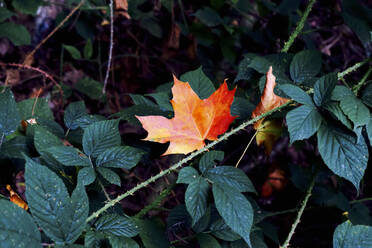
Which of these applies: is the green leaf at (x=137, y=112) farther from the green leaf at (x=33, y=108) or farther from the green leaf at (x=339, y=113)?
the green leaf at (x=339, y=113)

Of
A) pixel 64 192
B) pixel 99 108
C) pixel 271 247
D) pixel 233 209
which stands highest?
Answer: pixel 64 192

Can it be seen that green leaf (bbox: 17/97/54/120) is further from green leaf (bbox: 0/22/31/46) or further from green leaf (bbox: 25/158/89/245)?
green leaf (bbox: 0/22/31/46)

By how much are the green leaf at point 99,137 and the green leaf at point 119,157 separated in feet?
0.09

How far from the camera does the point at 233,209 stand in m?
0.88

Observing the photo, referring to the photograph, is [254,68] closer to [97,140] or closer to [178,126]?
[178,126]

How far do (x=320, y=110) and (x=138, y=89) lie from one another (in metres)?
1.56

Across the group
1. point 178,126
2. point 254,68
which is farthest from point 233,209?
point 254,68

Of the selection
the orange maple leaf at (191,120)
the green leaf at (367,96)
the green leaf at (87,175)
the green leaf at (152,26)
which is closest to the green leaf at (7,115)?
the green leaf at (87,175)

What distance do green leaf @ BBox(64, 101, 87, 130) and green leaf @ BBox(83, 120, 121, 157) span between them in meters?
0.19

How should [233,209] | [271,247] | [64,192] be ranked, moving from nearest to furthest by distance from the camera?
[64,192] < [233,209] < [271,247]

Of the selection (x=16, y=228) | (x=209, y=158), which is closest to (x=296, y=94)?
(x=209, y=158)

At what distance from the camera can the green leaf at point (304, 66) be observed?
1.22m

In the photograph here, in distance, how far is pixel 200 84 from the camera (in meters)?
1.17

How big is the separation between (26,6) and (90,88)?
1.80 ft
